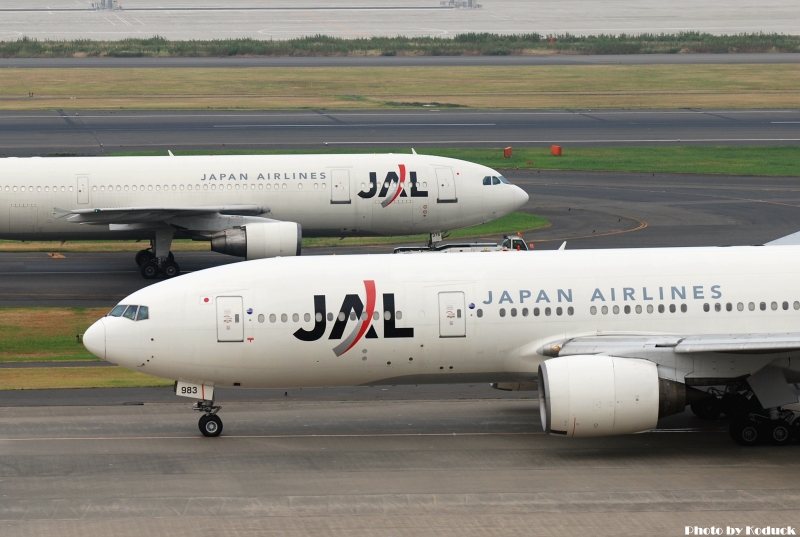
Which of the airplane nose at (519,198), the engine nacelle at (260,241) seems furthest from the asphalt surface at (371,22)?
the engine nacelle at (260,241)

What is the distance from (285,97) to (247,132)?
20682 millimetres

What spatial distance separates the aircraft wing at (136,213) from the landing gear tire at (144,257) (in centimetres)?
211

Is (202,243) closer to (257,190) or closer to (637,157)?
(257,190)

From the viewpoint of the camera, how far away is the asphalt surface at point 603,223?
166 feet

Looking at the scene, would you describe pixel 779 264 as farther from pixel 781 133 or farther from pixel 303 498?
pixel 781 133

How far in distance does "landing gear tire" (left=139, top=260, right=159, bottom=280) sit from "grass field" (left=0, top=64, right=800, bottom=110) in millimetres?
52142

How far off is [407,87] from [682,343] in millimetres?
88073

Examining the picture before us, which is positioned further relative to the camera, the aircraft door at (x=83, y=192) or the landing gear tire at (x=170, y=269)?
the landing gear tire at (x=170, y=269)

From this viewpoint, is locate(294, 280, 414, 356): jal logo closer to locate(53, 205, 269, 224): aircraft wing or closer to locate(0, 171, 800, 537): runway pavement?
locate(0, 171, 800, 537): runway pavement

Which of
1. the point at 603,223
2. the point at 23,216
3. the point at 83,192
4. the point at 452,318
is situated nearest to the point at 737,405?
the point at 452,318

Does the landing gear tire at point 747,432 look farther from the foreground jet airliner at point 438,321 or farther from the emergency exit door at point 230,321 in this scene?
the emergency exit door at point 230,321

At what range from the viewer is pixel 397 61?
13262cm

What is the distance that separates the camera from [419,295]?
29641 millimetres

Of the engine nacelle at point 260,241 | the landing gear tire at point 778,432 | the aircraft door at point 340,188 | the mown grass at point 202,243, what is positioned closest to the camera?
the landing gear tire at point 778,432
